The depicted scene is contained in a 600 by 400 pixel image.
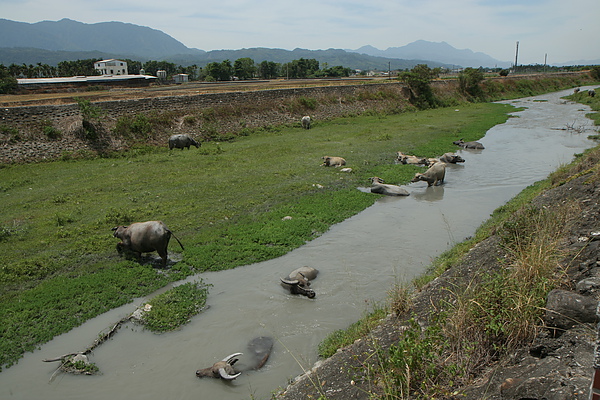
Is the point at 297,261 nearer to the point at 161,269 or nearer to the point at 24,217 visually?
the point at 161,269

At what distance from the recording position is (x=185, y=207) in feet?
50.8

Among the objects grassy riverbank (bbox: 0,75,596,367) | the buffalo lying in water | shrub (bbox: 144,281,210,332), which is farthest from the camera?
grassy riverbank (bbox: 0,75,596,367)

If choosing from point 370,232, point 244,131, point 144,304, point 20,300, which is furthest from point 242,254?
point 244,131

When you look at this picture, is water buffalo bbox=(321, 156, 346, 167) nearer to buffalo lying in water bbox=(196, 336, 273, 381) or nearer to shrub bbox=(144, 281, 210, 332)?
shrub bbox=(144, 281, 210, 332)

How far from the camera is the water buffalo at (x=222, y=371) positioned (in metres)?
7.08

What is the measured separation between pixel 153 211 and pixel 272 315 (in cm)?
780

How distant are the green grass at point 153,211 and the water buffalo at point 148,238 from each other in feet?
1.56

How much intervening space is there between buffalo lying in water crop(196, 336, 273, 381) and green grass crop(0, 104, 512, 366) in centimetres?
354

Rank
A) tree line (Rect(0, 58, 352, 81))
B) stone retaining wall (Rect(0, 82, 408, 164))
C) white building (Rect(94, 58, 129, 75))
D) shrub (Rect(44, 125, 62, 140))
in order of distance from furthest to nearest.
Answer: white building (Rect(94, 58, 129, 75)), tree line (Rect(0, 58, 352, 81)), shrub (Rect(44, 125, 62, 140)), stone retaining wall (Rect(0, 82, 408, 164))

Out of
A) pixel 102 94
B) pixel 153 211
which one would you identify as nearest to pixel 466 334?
pixel 153 211

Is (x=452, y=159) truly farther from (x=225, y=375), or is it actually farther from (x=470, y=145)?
(x=225, y=375)

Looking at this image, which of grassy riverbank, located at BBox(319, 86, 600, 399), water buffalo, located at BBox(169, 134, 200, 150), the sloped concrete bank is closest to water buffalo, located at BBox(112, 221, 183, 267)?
grassy riverbank, located at BBox(319, 86, 600, 399)

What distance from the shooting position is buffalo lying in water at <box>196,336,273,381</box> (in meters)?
7.20

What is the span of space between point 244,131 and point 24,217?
787 inches
